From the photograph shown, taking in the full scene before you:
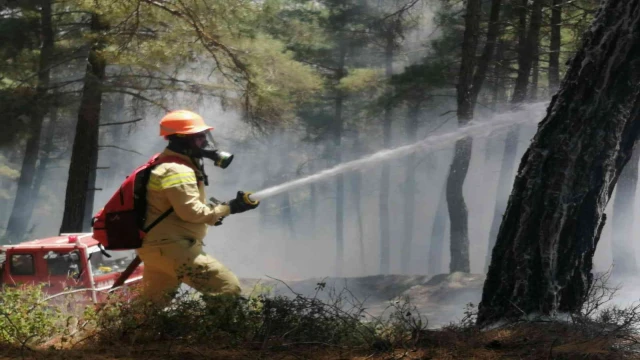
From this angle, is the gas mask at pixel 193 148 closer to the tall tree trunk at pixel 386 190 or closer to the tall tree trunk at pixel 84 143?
the tall tree trunk at pixel 84 143

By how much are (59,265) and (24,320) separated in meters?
4.33

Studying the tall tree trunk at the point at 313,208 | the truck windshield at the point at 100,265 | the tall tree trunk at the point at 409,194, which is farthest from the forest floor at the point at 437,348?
the tall tree trunk at the point at 313,208

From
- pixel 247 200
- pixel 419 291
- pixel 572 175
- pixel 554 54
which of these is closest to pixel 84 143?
pixel 419 291

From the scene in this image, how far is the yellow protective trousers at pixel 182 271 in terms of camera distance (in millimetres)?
5070

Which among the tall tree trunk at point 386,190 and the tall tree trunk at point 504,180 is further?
the tall tree trunk at point 386,190

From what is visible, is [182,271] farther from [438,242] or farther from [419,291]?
[438,242]

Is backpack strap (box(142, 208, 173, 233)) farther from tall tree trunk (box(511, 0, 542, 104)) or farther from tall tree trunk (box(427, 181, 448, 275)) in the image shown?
tall tree trunk (box(427, 181, 448, 275))

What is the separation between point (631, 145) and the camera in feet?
17.6

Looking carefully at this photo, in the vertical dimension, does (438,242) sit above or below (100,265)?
below

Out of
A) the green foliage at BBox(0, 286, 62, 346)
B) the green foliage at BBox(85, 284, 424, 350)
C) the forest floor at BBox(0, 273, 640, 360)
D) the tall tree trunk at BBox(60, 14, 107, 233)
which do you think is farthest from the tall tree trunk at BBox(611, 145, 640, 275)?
the green foliage at BBox(0, 286, 62, 346)

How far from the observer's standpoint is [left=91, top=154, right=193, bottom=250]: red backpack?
5.22 metres

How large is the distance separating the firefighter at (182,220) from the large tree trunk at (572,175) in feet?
6.02

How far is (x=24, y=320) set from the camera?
4.93 meters

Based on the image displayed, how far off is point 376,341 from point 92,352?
161cm
